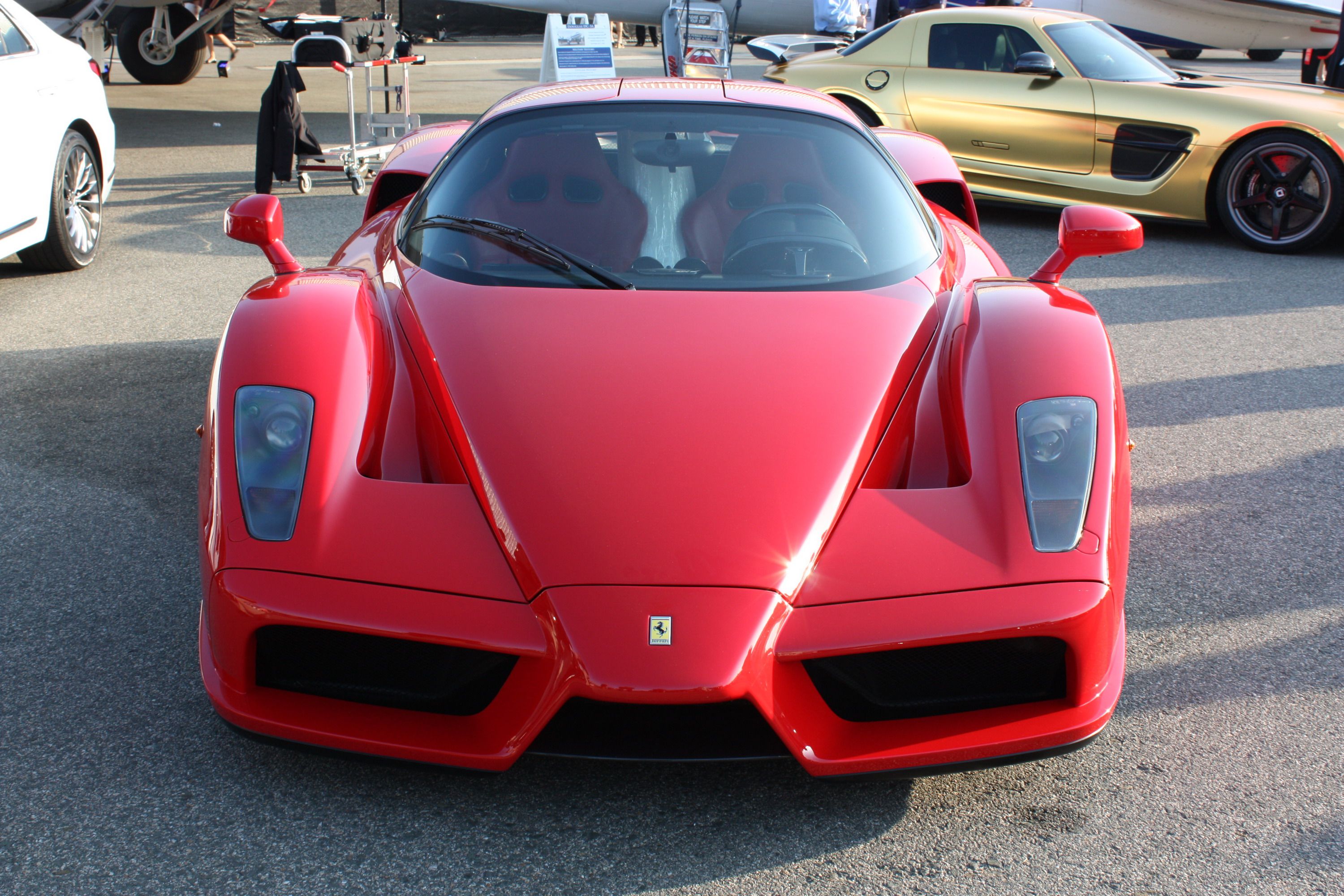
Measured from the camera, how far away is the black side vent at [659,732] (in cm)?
184

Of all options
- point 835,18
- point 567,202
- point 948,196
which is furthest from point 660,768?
point 835,18

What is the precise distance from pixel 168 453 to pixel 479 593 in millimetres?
2190

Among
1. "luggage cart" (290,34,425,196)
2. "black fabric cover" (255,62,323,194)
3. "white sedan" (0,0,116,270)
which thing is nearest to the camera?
"white sedan" (0,0,116,270)

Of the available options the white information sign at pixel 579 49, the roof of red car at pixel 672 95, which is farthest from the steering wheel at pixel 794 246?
the white information sign at pixel 579 49

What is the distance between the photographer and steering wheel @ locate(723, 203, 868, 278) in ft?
9.38

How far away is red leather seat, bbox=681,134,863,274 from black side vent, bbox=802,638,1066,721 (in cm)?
142

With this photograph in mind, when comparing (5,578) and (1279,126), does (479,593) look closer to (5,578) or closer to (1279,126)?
(5,578)

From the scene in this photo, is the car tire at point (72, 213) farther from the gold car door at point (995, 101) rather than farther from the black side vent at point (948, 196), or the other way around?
the gold car door at point (995, 101)

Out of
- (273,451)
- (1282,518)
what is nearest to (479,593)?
(273,451)

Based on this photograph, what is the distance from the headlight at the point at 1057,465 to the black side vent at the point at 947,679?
20 cm

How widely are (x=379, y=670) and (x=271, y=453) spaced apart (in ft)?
1.64

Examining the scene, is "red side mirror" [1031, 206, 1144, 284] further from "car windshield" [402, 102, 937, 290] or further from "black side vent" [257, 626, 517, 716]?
"black side vent" [257, 626, 517, 716]

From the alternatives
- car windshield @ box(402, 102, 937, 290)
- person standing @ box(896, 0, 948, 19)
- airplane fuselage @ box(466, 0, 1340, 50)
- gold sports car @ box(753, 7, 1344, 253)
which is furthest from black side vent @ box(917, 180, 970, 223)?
airplane fuselage @ box(466, 0, 1340, 50)

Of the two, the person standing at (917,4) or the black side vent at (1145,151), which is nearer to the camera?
the black side vent at (1145,151)
